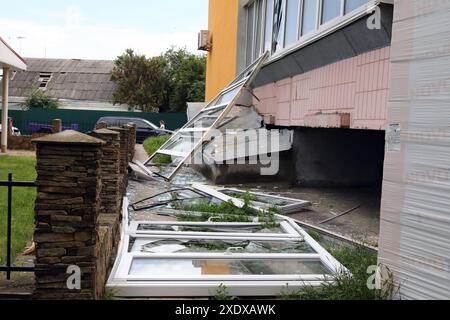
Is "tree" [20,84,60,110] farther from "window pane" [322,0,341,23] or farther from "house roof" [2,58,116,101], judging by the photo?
"window pane" [322,0,341,23]

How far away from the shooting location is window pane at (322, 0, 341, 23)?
6.18 m

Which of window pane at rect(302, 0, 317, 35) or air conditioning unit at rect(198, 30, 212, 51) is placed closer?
window pane at rect(302, 0, 317, 35)

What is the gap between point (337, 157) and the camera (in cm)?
877

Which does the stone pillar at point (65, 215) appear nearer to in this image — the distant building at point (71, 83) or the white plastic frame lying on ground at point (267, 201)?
the white plastic frame lying on ground at point (267, 201)

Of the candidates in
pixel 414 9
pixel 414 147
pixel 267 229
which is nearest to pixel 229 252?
pixel 267 229

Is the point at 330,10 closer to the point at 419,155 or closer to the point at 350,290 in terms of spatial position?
the point at 419,155

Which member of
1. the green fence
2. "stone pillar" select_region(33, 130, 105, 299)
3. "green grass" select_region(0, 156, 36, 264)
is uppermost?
the green fence

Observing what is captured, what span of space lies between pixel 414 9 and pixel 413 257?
152 centimetres

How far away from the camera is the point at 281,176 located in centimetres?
880

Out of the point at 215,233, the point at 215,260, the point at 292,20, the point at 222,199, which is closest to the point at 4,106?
the point at 292,20

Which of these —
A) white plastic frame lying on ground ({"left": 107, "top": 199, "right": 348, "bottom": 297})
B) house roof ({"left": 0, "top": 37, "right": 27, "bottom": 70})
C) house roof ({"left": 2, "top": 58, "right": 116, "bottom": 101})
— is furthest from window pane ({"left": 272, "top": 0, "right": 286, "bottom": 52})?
house roof ({"left": 2, "top": 58, "right": 116, "bottom": 101})

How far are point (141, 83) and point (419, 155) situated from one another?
3358 cm

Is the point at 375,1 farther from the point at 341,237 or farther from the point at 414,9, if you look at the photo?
the point at 341,237

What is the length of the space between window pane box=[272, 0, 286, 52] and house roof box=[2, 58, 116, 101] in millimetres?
30221
